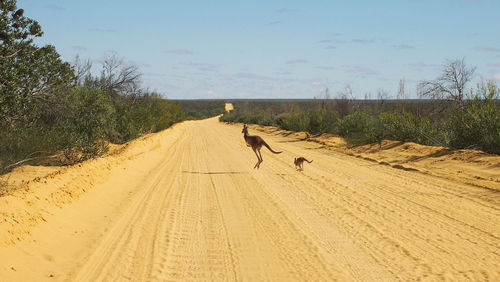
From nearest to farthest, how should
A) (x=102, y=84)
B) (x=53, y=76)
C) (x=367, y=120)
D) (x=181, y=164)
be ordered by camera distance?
(x=53, y=76) → (x=181, y=164) → (x=367, y=120) → (x=102, y=84)

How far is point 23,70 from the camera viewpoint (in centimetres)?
1356

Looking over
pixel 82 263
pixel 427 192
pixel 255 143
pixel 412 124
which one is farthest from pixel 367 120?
pixel 82 263

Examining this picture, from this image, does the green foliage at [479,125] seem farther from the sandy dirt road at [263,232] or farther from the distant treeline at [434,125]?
the sandy dirt road at [263,232]

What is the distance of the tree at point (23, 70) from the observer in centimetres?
1220

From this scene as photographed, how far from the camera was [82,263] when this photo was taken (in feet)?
20.3

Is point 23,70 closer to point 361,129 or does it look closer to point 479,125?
point 479,125

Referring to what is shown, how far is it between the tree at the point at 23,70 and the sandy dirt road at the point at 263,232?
9.88ft

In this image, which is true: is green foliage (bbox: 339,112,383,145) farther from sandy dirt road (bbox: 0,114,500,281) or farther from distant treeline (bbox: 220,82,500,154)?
sandy dirt road (bbox: 0,114,500,281)

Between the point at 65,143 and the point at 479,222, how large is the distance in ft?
53.8

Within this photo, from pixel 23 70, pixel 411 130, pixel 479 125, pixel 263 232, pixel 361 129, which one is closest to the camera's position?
pixel 263 232

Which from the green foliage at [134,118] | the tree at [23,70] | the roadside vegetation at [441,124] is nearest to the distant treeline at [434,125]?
the roadside vegetation at [441,124]

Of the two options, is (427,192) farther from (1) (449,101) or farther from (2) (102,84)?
(2) (102,84)

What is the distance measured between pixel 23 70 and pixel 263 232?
10.1 meters

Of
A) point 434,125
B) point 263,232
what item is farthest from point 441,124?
point 263,232
